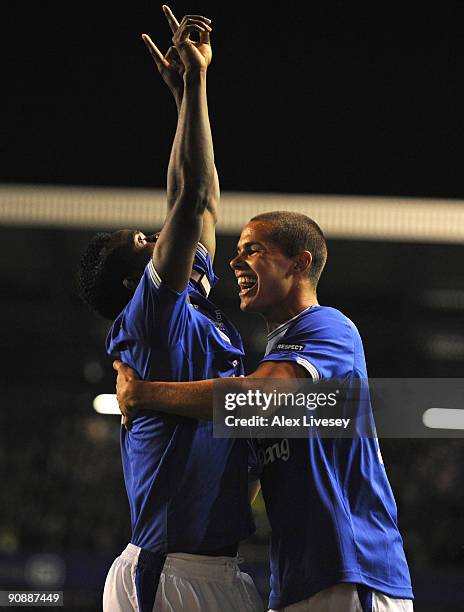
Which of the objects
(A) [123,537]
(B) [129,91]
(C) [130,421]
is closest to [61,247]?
(A) [123,537]

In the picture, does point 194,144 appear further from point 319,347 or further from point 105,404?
point 105,404

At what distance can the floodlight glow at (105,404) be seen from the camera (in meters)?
4.01

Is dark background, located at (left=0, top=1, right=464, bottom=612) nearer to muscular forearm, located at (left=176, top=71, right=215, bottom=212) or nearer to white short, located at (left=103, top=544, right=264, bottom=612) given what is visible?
muscular forearm, located at (left=176, top=71, right=215, bottom=212)

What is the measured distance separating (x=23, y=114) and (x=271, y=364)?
125cm

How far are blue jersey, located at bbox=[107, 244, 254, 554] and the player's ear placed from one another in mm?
178

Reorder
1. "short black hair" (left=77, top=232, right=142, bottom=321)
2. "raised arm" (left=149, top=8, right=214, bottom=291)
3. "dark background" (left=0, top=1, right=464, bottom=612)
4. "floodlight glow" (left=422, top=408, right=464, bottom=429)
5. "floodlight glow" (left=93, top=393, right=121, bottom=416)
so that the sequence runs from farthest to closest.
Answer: "floodlight glow" (left=93, top=393, right=121, bottom=416), "floodlight glow" (left=422, top=408, right=464, bottom=429), "dark background" (left=0, top=1, right=464, bottom=612), "short black hair" (left=77, top=232, right=142, bottom=321), "raised arm" (left=149, top=8, right=214, bottom=291)

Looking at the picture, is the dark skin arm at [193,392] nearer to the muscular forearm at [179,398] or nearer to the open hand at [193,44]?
the muscular forearm at [179,398]

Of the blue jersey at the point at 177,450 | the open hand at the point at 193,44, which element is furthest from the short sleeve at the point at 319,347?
the open hand at the point at 193,44

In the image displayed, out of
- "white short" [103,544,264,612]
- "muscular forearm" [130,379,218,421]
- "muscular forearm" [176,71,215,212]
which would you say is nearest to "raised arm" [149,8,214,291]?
"muscular forearm" [176,71,215,212]

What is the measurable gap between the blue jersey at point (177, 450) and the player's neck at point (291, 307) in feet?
0.35

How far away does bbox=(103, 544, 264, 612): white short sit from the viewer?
1182mm

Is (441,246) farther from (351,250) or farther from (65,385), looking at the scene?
(65,385)

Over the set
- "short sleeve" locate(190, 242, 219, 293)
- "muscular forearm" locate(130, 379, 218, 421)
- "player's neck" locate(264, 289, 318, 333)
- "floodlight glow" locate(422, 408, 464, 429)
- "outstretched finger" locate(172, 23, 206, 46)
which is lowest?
"muscular forearm" locate(130, 379, 218, 421)

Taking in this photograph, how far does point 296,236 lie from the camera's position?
138cm
